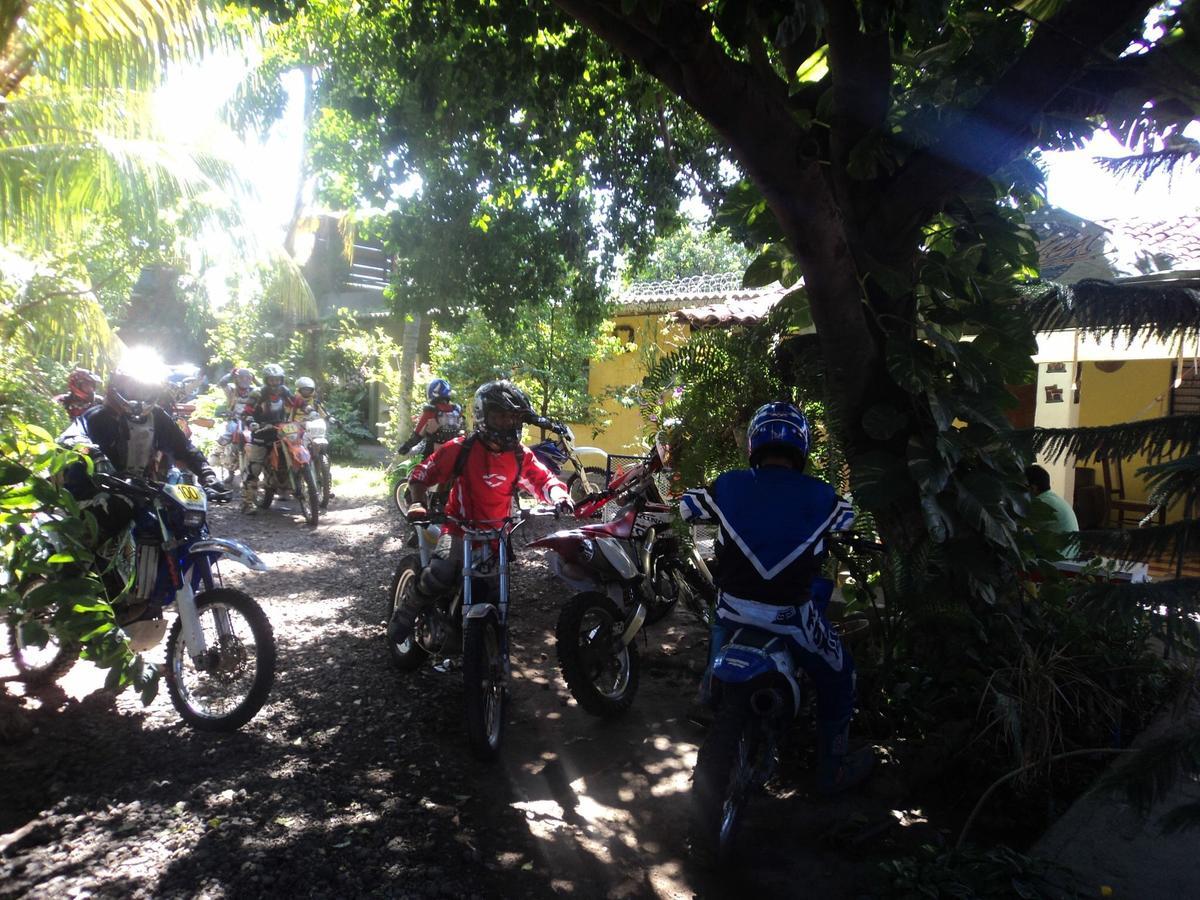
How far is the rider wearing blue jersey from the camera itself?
338 cm

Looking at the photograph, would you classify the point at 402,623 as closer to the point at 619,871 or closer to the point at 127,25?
the point at 619,871

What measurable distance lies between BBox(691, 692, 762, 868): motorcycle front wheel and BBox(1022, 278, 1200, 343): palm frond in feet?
5.53

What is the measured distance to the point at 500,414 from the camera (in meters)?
4.79

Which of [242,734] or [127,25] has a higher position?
[127,25]

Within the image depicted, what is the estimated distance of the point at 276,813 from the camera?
11.8 ft

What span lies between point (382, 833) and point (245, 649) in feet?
4.69

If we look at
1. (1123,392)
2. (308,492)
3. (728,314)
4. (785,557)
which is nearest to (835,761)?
(785,557)

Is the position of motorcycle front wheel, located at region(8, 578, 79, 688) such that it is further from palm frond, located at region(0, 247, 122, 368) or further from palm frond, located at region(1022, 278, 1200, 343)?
palm frond, located at region(1022, 278, 1200, 343)

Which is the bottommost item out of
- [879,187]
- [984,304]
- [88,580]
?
[88,580]

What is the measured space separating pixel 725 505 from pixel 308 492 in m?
8.22

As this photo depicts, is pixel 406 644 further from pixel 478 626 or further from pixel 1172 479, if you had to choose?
pixel 1172 479

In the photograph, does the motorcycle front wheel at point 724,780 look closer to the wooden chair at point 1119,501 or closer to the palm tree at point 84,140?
the palm tree at point 84,140

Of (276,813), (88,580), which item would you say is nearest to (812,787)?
(276,813)

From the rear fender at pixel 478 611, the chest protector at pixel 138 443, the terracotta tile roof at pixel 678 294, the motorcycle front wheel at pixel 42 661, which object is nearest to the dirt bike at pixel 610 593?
the rear fender at pixel 478 611
